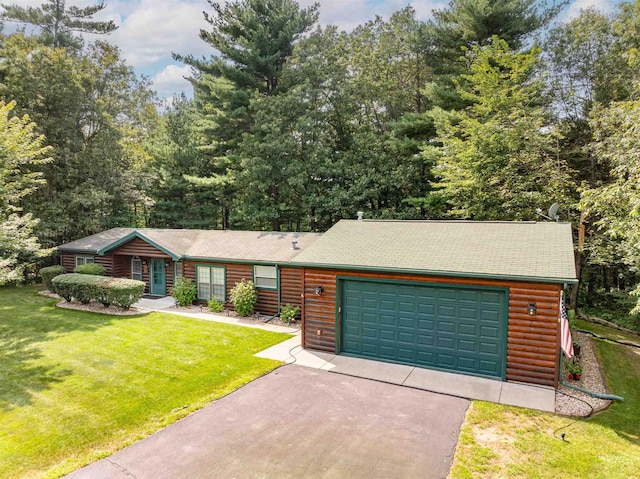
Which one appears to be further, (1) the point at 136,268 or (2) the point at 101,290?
(1) the point at 136,268

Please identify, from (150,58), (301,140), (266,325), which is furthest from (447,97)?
(150,58)

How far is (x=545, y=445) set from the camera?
19.7ft

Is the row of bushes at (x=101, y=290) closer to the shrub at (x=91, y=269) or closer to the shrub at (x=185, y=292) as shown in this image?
the shrub at (x=185, y=292)

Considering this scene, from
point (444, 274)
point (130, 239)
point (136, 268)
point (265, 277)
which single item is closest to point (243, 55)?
point (130, 239)

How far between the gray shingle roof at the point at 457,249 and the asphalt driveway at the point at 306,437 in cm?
293

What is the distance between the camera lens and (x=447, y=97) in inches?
762

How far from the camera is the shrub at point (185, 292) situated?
15664mm

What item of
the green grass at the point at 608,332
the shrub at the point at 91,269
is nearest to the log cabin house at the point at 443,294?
the green grass at the point at 608,332

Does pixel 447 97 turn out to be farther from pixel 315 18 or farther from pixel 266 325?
pixel 266 325

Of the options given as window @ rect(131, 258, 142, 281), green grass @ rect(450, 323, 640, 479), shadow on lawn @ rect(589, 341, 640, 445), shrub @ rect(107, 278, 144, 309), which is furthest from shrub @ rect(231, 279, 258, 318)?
shadow on lawn @ rect(589, 341, 640, 445)

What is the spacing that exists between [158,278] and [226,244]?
13.7 ft

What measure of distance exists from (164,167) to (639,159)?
1105 inches

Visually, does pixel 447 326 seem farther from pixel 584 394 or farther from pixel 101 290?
pixel 101 290

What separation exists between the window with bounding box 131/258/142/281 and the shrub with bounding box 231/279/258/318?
6.97m
